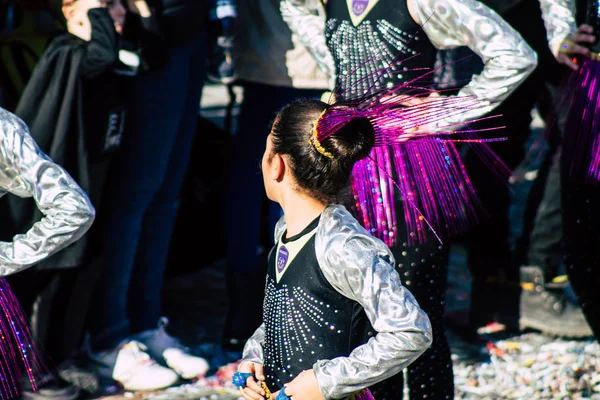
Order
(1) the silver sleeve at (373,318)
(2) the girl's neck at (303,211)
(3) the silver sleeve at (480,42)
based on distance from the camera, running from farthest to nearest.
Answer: (3) the silver sleeve at (480,42)
(2) the girl's neck at (303,211)
(1) the silver sleeve at (373,318)

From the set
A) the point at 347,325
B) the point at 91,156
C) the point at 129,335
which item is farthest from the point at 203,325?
the point at 347,325

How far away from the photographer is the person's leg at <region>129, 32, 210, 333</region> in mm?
3389

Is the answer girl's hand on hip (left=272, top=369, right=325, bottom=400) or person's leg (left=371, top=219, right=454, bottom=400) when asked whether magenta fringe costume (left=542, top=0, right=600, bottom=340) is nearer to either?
person's leg (left=371, top=219, right=454, bottom=400)

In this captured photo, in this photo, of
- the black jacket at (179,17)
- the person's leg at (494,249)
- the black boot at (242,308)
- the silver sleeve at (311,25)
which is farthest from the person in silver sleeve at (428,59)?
the person's leg at (494,249)

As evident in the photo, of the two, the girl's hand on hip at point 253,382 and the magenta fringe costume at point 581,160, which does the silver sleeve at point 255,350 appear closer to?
the girl's hand on hip at point 253,382

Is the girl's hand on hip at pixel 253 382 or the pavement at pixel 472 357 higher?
the girl's hand on hip at pixel 253 382

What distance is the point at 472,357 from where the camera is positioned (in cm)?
350

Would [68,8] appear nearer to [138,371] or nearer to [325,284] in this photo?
[138,371]

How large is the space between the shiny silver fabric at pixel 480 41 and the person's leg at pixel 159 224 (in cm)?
114

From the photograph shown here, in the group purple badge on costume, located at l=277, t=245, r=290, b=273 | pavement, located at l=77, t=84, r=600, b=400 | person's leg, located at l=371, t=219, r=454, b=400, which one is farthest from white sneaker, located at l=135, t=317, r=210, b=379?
purple badge on costume, located at l=277, t=245, r=290, b=273

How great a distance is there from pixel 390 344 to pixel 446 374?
0.88 m

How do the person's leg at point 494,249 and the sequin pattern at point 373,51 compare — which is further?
the person's leg at point 494,249

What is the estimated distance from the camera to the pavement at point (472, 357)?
3198 millimetres

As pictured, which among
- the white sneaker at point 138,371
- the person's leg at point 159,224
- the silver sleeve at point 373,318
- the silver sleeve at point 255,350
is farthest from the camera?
the person's leg at point 159,224
